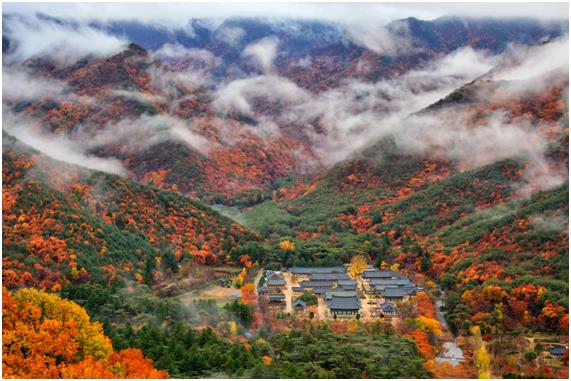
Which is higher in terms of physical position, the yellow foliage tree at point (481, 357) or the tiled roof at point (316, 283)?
the tiled roof at point (316, 283)

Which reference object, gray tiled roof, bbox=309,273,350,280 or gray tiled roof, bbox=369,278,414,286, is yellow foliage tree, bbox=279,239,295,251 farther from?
gray tiled roof, bbox=369,278,414,286

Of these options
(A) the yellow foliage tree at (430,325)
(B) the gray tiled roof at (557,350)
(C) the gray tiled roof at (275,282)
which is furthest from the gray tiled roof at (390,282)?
(B) the gray tiled roof at (557,350)

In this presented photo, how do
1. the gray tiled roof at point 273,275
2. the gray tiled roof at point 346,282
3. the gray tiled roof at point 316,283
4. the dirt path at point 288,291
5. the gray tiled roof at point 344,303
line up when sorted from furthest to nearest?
1. the gray tiled roof at point 273,275
2. the gray tiled roof at point 346,282
3. the gray tiled roof at point 316,283
4. the dirt path at point 288,291
5. the gray tiled roof at point 344,303

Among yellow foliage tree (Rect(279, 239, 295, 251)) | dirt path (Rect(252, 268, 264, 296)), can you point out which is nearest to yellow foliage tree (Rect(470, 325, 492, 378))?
dirt path (Rect(252, 268, 264, 296))

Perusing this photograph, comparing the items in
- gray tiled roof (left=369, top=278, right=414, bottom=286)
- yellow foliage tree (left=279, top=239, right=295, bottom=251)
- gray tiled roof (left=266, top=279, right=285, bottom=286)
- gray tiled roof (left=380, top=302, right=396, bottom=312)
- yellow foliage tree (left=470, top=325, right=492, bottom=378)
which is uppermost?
yellow foliage tree (left=279, top=239, right=295, bottom=251)

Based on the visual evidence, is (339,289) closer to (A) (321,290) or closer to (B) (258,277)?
(A) (321,290)

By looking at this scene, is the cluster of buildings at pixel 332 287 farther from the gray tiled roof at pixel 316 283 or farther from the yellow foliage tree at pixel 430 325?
the yellow foliage tree at pixel 430 325

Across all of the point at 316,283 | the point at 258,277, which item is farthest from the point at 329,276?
the point at 258,277

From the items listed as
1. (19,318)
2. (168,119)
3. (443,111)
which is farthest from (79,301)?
A: (168,119)
